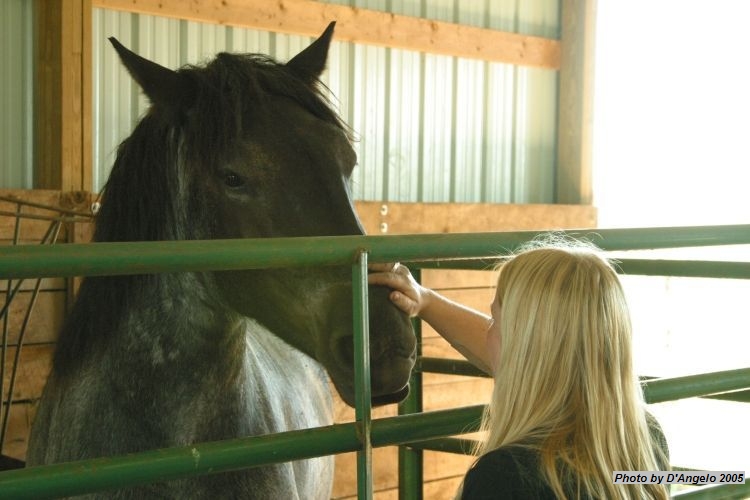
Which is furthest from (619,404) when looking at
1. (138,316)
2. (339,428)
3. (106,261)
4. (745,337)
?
(745,337)

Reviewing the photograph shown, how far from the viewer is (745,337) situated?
6859mm

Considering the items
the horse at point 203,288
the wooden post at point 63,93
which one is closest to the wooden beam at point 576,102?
the wooden post at point 63,93

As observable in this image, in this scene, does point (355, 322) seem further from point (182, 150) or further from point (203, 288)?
point (182, 150)

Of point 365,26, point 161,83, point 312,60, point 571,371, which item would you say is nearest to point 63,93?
point 365,26

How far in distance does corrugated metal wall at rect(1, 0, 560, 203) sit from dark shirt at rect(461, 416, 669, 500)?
147 inches

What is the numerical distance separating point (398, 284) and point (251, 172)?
1.70ft

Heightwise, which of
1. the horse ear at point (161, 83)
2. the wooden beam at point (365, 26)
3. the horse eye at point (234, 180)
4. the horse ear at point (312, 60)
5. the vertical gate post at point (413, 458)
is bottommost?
the vertical gate post at point (413, 458)

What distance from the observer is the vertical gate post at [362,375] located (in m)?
1.28

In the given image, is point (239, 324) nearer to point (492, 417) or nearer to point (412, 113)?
point (492, 417)

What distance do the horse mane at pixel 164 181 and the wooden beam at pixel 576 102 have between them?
480 cm

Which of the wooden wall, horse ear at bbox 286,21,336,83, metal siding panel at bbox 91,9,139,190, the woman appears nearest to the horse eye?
horse ear at bbox 286,21,336,83

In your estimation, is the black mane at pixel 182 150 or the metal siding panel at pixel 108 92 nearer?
the black mane at pixel 182 150

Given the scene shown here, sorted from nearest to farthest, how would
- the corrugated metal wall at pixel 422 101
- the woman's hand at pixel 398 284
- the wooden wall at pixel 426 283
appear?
the woman's hand at pixel 398 284 → the wooden wall at pixel 426 283 → the corrugated metal wall at pixel 422 101

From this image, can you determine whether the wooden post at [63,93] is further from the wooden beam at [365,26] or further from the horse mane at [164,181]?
the horse mane at [164,181]
